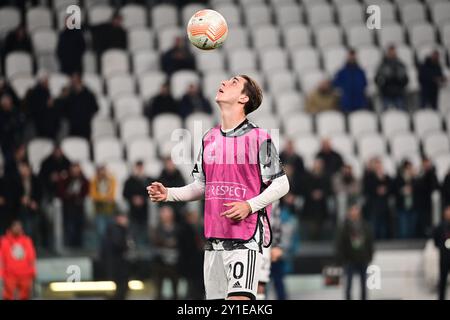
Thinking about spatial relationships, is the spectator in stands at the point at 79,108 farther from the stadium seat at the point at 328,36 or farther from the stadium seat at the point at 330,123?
the stadium seat at the point at 328,36

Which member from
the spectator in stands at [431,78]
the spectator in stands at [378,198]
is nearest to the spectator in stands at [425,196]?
the spectator in stands at [378,198]

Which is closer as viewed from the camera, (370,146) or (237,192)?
(237,192)

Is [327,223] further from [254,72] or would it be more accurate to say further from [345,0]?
[345,0]

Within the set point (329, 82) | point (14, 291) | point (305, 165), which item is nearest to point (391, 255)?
point (305, 165)

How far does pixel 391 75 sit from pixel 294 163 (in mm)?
3187

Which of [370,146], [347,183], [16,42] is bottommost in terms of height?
[347,183]

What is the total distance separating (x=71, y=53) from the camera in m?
19.3

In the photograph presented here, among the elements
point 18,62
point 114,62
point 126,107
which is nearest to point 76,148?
point 126,107

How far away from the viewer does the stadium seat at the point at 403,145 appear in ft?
61.2

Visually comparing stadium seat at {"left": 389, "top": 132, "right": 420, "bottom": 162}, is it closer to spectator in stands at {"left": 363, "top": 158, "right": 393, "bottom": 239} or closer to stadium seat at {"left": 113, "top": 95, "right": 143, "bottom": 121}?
spectator in stands at {"left": 363, "top": 158, "right": 393, "bottom": 239}

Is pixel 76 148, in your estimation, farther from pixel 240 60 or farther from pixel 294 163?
pixel 240 60

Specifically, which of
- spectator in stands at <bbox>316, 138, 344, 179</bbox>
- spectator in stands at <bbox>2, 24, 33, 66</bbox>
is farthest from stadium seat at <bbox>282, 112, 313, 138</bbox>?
spectator in stands at <bbox>2, 24, 33, 66</bbox>

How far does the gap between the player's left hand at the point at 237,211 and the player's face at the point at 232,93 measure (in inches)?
32.9
